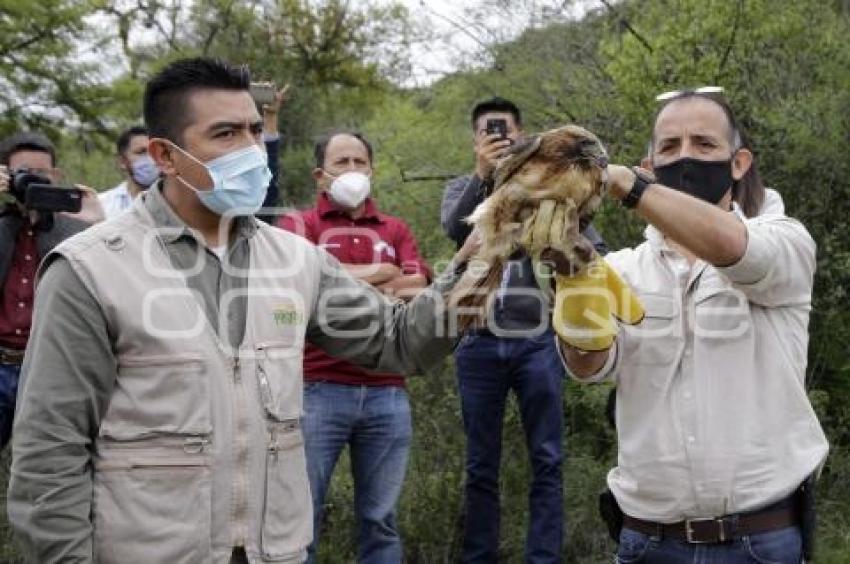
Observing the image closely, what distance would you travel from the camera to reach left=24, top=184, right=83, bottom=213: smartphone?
554 cm

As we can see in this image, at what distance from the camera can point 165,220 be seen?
10.1 feet

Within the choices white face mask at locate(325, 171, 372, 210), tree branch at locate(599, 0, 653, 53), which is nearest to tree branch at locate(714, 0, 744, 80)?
tree branch at locate(599, 0, 653, 53)

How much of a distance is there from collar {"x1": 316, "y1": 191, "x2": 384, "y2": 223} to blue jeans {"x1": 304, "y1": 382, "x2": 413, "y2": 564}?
94 centimetres

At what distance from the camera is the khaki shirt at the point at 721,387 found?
3057mm

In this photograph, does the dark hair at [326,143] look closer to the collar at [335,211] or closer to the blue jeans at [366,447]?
the collar at [335,211]

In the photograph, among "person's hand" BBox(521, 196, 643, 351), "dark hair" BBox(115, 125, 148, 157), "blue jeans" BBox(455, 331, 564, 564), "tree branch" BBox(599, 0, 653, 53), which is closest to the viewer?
"person's hand" BBox(521, 196, 643, 351)

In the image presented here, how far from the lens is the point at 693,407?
3131 millimetres

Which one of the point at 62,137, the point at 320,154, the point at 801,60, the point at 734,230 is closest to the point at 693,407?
the point at 734,230

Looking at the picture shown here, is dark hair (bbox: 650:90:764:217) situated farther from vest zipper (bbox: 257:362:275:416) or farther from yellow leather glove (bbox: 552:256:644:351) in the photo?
vest zipper (bbox: 257:362:275:416)

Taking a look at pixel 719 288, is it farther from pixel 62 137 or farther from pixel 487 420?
pixel 62 137

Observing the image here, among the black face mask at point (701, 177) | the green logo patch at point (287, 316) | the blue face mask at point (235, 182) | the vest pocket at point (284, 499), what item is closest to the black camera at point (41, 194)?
the blue face mask at point (235, 182)

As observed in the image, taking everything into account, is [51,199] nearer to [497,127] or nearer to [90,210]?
[90,210]

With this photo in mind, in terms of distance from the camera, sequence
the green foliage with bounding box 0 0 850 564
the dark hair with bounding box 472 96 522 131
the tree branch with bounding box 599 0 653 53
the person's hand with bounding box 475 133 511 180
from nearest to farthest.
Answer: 1. the person's hand with bounding box 475 133 511 180
2. the dark hair with bounding box 472 96 522 131
3. the green foliage with bounding box 0 0 850 564
4. the tree branch with bounding box 599 0 653 53

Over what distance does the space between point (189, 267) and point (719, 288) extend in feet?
5.04
